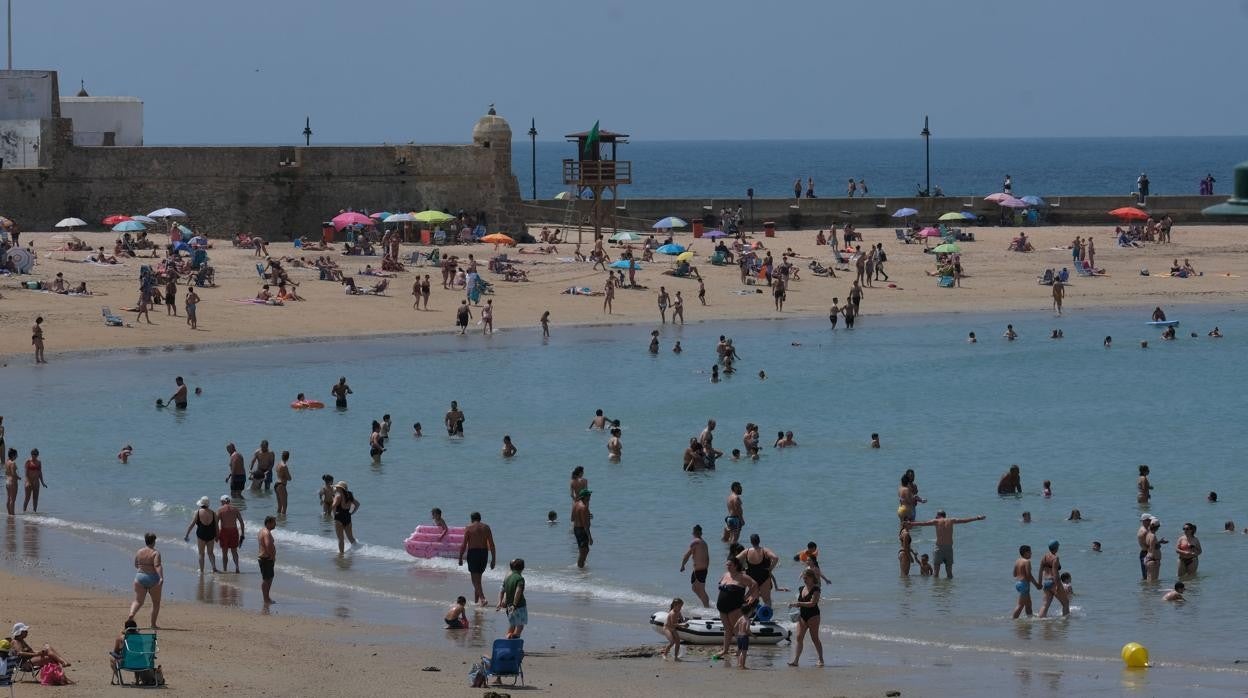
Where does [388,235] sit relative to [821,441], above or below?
above

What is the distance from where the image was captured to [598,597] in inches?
691

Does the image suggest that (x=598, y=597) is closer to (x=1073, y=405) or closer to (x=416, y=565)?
(x=416, y=565)

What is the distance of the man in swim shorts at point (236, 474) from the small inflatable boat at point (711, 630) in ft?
27.8

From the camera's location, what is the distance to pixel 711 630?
49.3ft

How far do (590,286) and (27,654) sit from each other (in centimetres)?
3109

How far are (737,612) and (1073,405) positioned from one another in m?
19.9

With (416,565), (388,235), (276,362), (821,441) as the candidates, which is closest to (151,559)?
(416,565)

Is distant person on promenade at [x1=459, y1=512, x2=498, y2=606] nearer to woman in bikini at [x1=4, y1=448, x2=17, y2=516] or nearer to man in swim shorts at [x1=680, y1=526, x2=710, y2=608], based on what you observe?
man in swim shorts at [x1=680, y1=526, x2=710, y2=608]

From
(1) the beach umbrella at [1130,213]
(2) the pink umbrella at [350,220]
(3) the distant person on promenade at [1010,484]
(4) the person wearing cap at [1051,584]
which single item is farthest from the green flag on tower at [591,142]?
(4) the person wearing cap at [1051,584]

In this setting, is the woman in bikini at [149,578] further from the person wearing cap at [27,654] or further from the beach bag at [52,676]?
the beach bag at [52,676]

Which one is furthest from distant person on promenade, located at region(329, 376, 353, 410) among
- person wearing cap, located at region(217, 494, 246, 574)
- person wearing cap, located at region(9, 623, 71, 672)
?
person wearing cap, located at region(9, 623, 71, 672)

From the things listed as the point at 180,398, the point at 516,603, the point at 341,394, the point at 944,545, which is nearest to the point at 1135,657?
the point at 944,545

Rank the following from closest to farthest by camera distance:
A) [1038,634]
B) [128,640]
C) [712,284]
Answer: [128,640]
[1038,634]
[712,284]

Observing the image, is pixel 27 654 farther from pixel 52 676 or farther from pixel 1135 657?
pixel 1135 657
